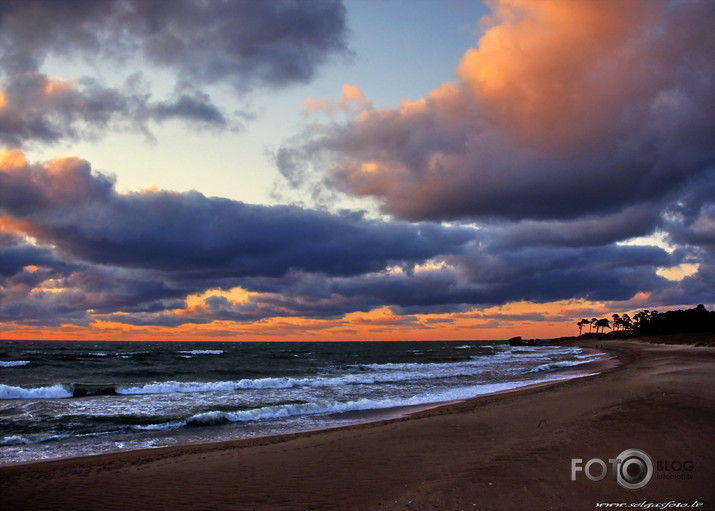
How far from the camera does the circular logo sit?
25.3ft

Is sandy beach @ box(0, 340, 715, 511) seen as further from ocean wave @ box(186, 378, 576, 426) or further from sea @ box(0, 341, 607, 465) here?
ocean wave @ box(186, 378, 576, 426)

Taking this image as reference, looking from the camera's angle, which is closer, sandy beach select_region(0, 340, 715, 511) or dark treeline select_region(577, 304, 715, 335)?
sandy beach select_region(0, 340, 715, 511)

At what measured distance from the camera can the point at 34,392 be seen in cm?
2678

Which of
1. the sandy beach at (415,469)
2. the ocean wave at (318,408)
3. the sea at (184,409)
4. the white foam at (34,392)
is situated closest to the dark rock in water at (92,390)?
the sea at (184,409)

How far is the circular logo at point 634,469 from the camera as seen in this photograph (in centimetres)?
771

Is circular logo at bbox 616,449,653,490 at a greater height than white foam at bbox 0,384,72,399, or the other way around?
circular logo at bbox 616,449,653,490

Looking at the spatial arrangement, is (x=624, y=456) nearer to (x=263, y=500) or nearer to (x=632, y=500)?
(x=632, y=500)

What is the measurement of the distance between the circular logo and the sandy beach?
0.55 ft

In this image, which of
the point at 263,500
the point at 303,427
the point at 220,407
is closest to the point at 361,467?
the point at 263,500

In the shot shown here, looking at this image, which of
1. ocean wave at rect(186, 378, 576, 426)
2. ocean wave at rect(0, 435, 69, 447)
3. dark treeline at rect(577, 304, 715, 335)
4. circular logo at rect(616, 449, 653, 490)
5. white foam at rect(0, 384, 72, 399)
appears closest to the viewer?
circular logo at rect(616, 449, 653, 490)

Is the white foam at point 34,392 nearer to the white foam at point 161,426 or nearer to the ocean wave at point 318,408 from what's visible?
the white foam at point 161,426

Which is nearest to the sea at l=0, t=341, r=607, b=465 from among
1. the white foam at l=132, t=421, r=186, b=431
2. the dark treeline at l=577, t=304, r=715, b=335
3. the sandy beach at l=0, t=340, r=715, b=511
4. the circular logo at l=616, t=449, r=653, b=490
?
A: the white foam at l=132, t=421, r=186, b=431

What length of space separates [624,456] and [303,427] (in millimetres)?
10931

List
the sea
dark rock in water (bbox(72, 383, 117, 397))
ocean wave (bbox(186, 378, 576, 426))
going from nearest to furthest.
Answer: the sea → ocean wave (bbox(186, 378, 576, 426)) → dark rock in water (bbox(72, 383, 117, 397))
